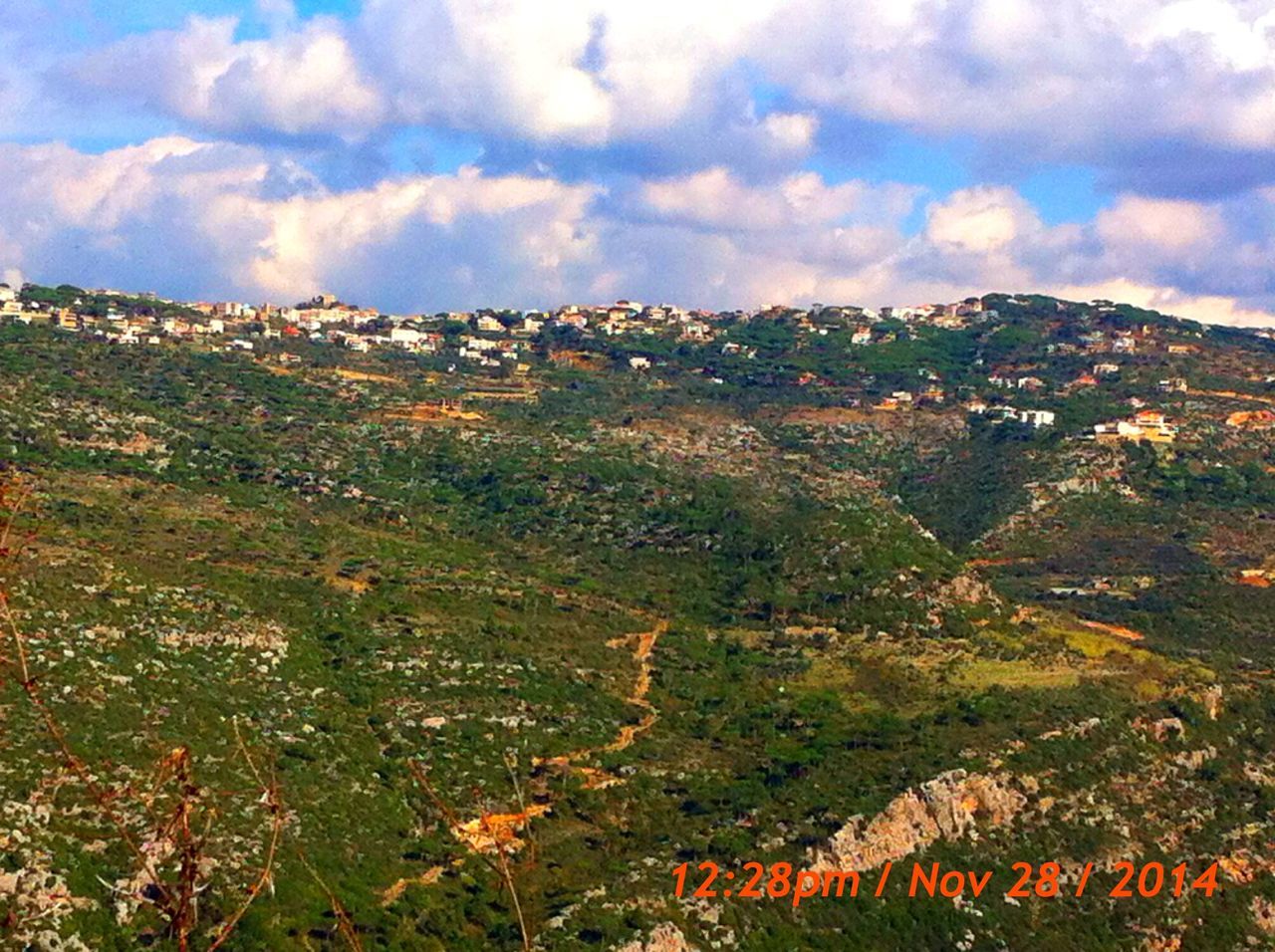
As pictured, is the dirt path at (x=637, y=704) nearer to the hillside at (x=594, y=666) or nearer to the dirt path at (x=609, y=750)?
the dirt path at (x=609, y=750)

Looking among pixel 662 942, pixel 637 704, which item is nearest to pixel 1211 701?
pixel 637 704

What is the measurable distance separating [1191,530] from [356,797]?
95876 mm

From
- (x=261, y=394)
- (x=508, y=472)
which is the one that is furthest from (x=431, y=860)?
(x=261, y=394)

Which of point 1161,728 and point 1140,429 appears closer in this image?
point 1161,728

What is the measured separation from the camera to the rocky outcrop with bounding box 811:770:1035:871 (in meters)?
59.0

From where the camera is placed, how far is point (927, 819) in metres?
62.5

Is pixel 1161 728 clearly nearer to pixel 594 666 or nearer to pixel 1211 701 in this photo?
pixel 1211 701

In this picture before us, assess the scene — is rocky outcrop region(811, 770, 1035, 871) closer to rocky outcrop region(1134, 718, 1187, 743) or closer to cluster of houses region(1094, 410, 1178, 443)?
rocky outcrop region(1134, 718, 1187, 743)

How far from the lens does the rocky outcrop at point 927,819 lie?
5900 cm
